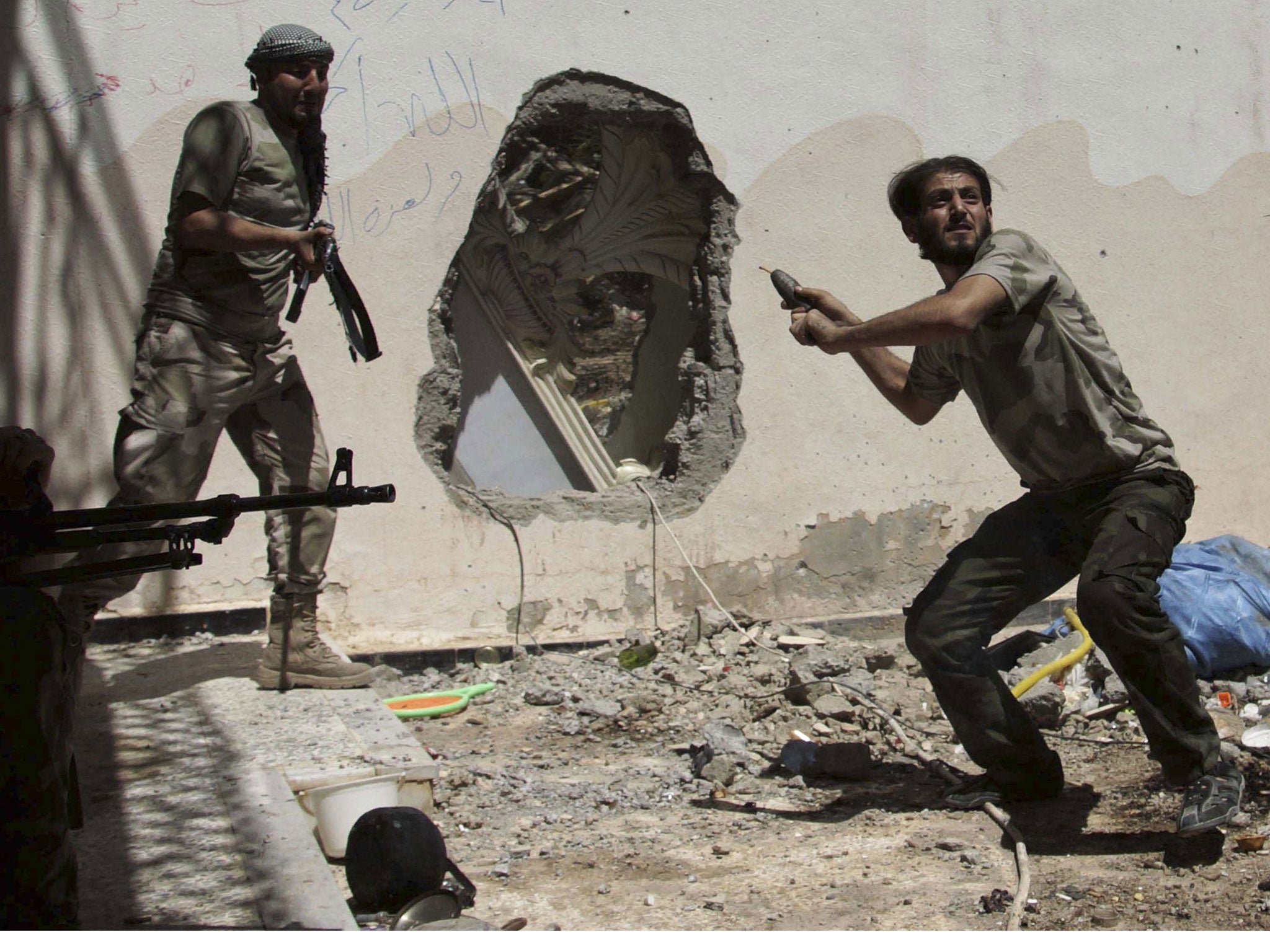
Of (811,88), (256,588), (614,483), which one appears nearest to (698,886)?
(256,588)

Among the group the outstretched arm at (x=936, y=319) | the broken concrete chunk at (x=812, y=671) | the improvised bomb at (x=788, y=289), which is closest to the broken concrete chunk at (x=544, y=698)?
the broken concrete chunk at (x=812, y=671)

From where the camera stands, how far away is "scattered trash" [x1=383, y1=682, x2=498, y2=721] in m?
4.39

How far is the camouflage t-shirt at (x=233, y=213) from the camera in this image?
3605 millimetres

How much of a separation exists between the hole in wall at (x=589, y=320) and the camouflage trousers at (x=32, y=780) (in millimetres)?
2986

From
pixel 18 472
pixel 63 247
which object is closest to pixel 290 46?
pixel 63 247

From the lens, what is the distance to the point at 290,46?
12.2 ft

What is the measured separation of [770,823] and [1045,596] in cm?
92

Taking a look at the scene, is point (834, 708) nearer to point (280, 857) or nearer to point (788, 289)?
point (788, 289)

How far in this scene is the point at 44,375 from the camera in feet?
14.9

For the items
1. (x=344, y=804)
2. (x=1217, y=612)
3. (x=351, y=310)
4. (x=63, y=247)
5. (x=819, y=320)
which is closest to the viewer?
(x=344, y=804)

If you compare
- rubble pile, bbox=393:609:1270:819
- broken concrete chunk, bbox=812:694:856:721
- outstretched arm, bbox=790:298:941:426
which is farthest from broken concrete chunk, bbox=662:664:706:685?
outstretched arm, bbox=790:298:941:426

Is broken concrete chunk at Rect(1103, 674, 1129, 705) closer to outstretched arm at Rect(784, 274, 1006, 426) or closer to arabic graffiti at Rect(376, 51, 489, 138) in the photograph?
outstretched arm at Rect(784, 274, 1006, 426)

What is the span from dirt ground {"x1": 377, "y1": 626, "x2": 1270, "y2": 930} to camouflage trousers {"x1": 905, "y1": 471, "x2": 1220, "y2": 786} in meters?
0.21

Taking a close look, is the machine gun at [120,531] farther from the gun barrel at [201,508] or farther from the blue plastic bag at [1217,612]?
the blue plastic bag at [1217,612]
